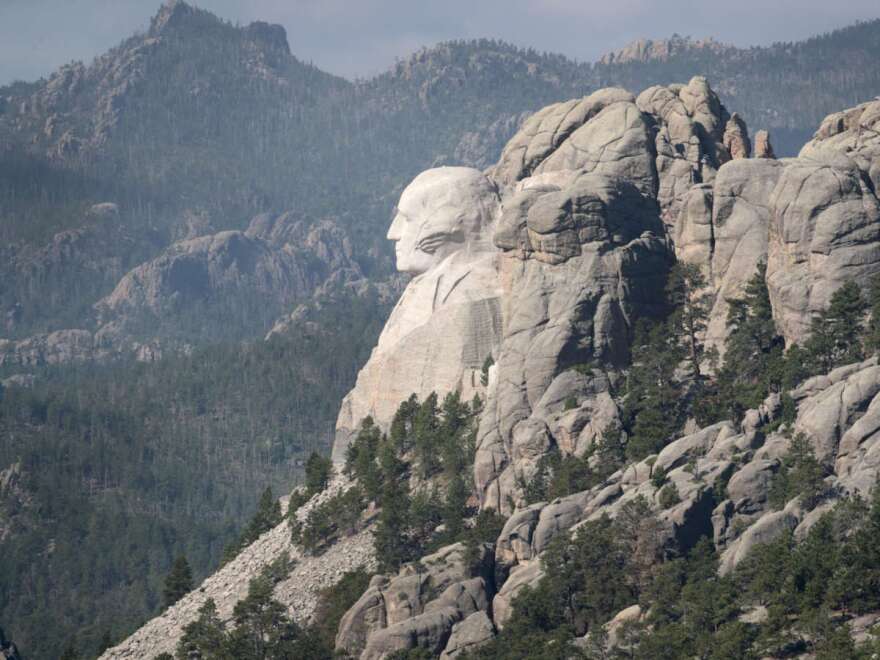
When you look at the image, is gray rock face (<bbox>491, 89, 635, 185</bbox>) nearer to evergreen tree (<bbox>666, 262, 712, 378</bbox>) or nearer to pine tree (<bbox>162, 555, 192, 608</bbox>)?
evergreen tree (<bbox>666, 262, 712, 378</bbox>)

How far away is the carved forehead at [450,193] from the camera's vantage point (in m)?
114

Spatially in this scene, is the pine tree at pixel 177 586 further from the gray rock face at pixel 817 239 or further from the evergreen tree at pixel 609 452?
the gray rock face at pixel 817 239

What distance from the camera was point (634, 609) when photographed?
88562 mm

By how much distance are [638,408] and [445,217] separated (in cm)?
1955

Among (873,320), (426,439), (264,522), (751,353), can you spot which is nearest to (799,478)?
(873,320)

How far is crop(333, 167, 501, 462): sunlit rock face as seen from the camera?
110 m

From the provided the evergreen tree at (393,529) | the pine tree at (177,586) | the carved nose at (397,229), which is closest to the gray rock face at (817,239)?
the evergreen tree at (393,529)

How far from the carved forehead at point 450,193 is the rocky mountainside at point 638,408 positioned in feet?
0.55

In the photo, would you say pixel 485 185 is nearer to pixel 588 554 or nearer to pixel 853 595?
pixel 588 554

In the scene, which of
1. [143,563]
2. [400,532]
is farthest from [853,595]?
[143,563]

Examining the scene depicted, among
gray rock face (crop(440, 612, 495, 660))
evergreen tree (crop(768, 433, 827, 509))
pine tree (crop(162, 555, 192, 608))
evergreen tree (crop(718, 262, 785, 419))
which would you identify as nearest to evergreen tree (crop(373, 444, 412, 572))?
gray rock face (crop(440, 612, 495, 660))

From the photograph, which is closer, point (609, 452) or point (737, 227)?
point (609, 452)

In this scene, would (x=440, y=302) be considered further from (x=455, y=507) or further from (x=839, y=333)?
(x=839, y=333)

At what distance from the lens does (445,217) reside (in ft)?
374
